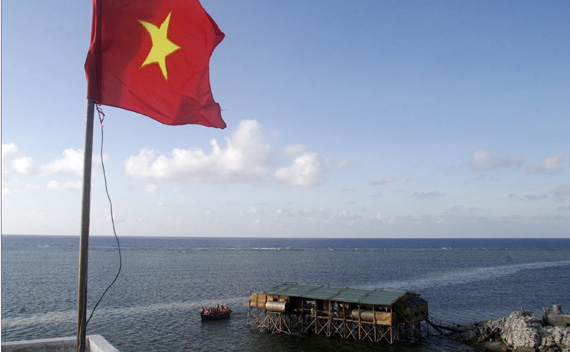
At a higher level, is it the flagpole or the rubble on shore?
the flagpole

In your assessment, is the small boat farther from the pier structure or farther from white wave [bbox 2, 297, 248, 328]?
white wave [bbox 2, 297, 248, 328]

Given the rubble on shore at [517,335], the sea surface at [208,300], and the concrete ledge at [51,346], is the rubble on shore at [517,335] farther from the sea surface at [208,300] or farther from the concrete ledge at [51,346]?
the concrete ledge at [51,346]

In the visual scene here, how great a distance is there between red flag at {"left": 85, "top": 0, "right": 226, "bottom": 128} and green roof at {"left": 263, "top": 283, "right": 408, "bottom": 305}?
34.7m

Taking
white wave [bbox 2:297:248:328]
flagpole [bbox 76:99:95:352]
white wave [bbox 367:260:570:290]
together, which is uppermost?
flagpole [bbox 76:99:95:352]

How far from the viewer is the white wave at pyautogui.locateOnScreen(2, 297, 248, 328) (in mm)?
52906

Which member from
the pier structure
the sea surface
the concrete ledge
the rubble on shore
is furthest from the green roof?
the concrete ledge

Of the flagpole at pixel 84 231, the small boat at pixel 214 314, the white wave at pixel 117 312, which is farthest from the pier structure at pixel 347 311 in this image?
the flagpole at pixel 84 231

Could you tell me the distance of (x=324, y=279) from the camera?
316 feet

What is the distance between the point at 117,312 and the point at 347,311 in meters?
35.7

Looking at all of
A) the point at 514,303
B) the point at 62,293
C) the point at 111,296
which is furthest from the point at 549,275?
the point at 62,293

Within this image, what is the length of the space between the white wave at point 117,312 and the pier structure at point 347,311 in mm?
17409

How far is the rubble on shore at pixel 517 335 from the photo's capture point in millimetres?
37656

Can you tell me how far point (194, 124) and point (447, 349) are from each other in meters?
Result: 40.4

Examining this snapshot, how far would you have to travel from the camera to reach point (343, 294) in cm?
4491
